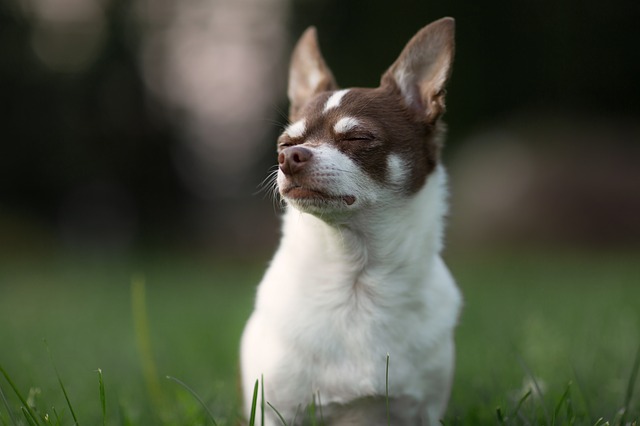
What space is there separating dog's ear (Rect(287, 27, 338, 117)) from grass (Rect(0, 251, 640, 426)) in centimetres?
119

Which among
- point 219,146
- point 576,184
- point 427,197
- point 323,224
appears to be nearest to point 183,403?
point 323,224

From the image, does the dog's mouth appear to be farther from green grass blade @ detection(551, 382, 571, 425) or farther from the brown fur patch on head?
green grass blade @ detection(551, 382, 571, 425)

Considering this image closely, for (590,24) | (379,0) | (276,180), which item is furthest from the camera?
(379,0)

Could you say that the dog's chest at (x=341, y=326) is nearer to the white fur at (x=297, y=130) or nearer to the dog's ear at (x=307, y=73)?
the white fur at (x=297, y=130)

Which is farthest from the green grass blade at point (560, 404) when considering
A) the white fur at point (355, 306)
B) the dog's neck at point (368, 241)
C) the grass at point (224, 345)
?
the dog's neck at point (368, 241)

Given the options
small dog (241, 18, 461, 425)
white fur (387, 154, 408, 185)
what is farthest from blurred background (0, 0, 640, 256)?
white fur (387, 154, 408, 185)

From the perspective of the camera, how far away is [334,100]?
313cm

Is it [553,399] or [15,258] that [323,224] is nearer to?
[553,399]

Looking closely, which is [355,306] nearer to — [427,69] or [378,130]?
[378,130]

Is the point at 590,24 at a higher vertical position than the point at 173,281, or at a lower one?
higher

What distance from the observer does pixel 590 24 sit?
13430 millimetres

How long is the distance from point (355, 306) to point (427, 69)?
1092 mm

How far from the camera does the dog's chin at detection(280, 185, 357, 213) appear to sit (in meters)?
2.84

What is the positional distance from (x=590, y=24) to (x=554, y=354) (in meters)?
Answer: 10.7
